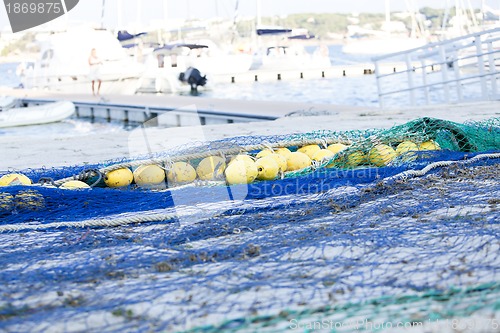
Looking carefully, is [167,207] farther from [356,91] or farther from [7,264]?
[356,91]

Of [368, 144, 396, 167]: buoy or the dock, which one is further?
the dock

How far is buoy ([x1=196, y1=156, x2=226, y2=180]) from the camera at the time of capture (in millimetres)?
4793

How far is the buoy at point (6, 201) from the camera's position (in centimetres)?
405

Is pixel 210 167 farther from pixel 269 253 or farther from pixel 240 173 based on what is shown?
pixel 269 253

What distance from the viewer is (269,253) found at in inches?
115

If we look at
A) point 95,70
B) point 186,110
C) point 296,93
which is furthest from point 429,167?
point 296,93

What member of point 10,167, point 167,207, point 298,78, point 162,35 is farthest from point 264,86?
point 167,207

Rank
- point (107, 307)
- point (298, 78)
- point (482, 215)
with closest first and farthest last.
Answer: point (107, 307), point (482, 215), point (298, 78)

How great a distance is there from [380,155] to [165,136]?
3776 millimetres

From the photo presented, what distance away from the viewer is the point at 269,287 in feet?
8.17

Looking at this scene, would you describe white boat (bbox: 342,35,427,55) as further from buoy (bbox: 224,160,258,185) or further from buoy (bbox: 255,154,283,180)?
buoy (bbox: 224,160,258,185)

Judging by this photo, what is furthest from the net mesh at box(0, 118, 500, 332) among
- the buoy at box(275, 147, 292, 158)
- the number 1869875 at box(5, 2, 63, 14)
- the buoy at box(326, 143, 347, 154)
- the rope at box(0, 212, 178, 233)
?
the number 1869875 at box(5, 2, 63, 14)

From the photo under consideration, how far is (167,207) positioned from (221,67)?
3508 cm

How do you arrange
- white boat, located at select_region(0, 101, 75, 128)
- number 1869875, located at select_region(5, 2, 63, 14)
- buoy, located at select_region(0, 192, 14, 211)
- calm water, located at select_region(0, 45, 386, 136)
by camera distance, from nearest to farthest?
buoy, located at select_region(0, 192, 14, 211), number 1869875, located at select_region(5, 2, 63, 14), white boat, located at select_region(0, 101, 75, 128), calm water, located at select_region(0, 45, 386, 136)
